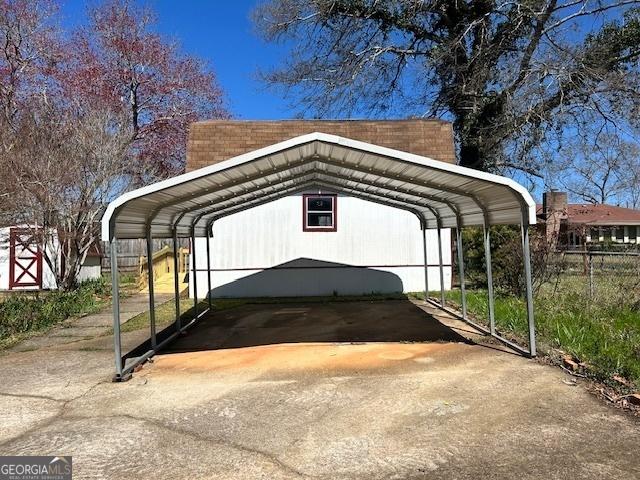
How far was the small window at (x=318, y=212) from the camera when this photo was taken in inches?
584

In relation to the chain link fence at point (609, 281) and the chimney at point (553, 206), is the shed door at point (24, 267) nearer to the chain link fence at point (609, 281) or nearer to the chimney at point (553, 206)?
the chain link fence at point (609, 281)

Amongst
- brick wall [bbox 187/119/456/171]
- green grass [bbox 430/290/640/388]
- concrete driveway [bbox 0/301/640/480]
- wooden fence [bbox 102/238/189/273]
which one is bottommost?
concrete driveway [bbox 0/301/640/480]

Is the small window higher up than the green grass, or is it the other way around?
the small window

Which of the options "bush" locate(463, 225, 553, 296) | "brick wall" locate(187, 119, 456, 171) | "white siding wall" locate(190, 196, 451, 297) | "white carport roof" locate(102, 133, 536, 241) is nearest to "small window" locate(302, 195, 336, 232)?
"white siding wall" locate(190, 196, 451, 297)

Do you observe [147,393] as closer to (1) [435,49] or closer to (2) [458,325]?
(2) [458,325]

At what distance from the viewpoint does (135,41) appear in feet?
88.8

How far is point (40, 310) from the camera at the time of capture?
11312 millimetres

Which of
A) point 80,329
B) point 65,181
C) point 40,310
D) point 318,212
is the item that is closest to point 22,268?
point 65,181

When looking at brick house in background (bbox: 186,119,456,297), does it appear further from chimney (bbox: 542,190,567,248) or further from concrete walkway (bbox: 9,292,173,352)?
chimney (bbox: 542,190,567,248)

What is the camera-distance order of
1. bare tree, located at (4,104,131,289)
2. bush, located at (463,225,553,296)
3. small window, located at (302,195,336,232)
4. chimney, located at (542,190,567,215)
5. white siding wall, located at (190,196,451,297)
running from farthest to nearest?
chimney, located at (542,190,567,215)
small window, located at (302,195,336,232)
white siding wall, located at (190,196,451,297)
bare tree, located at (4,104,131,289)
bush, located at (463,225,553,296)

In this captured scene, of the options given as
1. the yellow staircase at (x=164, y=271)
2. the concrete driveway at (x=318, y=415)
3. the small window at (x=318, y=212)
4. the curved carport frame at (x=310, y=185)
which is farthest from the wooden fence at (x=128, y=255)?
the concrete driveway at (x=318, y=415)

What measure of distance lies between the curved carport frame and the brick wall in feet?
15.8

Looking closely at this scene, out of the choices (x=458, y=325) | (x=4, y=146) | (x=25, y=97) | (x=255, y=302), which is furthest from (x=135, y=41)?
(x=458, y=325)

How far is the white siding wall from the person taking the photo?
14719 mm
